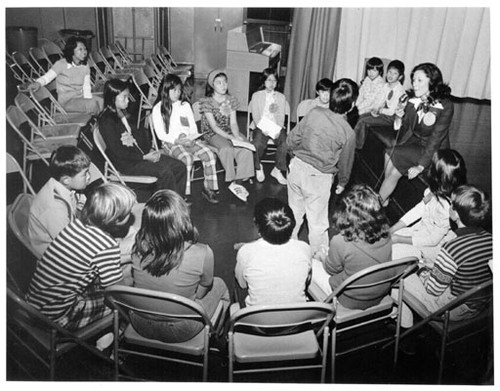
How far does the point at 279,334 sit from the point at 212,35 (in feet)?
24.6

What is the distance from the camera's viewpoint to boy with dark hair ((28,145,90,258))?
235cm

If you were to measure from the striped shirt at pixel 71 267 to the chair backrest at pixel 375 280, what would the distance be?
3.54 feet

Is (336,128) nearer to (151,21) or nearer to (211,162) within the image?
(211,162)

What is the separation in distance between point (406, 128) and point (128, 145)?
7.76ft

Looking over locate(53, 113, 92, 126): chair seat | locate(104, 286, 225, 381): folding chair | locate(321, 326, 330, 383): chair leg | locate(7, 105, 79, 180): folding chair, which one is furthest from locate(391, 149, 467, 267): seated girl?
locate(53, 113, 92, 126): chair seat

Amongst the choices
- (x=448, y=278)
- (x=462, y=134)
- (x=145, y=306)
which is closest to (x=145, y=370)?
(x=145, y=306)

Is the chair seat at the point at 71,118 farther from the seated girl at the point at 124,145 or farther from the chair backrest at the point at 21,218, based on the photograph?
the chair backrest at the point at 21,218

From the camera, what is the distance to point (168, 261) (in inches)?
81.0

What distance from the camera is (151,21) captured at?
Answer: 8.45m

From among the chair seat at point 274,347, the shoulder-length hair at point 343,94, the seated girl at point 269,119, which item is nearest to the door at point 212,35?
the seated girl at point 269,119

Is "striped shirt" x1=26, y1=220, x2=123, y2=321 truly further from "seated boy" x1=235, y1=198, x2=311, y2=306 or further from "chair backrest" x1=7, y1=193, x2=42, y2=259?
"seated boy" x1=235, y1=198, x2=311, y2=306

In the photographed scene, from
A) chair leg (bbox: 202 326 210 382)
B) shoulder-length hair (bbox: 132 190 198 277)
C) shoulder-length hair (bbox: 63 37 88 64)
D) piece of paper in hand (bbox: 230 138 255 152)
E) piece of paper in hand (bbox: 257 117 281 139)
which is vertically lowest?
chair leg (bbox: 202 326 210 382)

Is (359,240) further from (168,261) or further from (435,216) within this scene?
(168,261)

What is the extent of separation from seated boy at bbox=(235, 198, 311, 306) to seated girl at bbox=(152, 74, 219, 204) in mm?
1772
